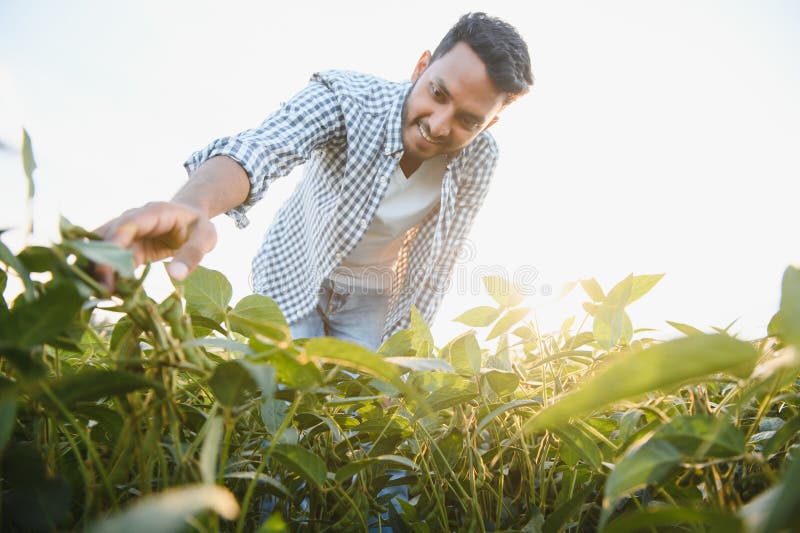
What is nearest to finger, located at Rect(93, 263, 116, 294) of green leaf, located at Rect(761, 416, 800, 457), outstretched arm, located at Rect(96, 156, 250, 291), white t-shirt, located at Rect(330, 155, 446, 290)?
outstretched arm, located at Rect(96, 156, 250, 291)

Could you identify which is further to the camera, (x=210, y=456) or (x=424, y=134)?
(x=424, y=134)

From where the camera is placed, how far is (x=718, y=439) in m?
0.20

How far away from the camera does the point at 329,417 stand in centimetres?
33

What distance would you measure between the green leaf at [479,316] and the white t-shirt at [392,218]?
50.6 inches

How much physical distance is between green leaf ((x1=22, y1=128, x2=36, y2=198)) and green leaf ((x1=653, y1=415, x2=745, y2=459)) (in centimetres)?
30

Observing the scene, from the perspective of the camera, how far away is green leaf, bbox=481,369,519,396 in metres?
0.32

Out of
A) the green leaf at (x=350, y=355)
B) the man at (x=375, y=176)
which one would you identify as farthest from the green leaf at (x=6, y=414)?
the man at (x=375, y=176)

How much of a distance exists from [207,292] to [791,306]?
31cm

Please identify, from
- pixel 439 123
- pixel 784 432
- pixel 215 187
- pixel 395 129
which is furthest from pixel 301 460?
pixel 395 129

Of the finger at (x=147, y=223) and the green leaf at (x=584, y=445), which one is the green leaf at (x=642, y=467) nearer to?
the green leaf at (x=584, y=445)

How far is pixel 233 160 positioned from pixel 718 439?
74 cm

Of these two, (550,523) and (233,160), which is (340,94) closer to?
(233,160)

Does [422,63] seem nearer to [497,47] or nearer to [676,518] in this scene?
[497,47]

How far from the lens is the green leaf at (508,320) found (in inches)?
13.6
